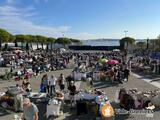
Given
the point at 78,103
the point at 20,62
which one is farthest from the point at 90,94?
the point at 20,62

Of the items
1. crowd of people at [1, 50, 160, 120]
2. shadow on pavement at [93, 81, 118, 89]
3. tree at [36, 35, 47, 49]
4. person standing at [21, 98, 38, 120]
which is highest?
tree at [36, 35, 47, 49]

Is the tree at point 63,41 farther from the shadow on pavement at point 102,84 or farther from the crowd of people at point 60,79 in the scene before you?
the shadow on pavement at point 102,84

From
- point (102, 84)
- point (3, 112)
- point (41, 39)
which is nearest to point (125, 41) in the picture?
point (41, 39)

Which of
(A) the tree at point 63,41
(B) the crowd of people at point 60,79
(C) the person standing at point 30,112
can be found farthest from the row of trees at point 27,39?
(C) the person standing at point 30,112

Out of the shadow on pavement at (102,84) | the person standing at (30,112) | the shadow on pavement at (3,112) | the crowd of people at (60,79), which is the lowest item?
the shadow on pavement at (102,84)

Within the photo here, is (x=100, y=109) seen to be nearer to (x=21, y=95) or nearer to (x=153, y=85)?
(x=21, y=95)

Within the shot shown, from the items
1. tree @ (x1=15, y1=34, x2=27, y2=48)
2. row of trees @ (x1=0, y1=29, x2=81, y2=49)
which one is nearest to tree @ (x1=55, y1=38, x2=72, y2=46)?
row of trees @ (x1=0, y1=29, x2=81, y2=49)

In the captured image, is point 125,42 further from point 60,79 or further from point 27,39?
point 60,79

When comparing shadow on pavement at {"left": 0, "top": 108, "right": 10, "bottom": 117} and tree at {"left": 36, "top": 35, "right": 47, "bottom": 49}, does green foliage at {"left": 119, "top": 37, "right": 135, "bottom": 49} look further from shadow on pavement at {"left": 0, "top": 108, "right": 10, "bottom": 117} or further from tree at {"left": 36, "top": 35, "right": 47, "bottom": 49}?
shadow on pavement at {"left": 0, "top": 108, "right": 10, "bottom": 117}

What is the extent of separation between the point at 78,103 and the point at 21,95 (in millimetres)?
2761

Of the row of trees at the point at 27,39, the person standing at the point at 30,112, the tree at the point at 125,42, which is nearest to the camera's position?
the person standing at the point at 30,112

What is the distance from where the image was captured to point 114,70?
26.7 meters

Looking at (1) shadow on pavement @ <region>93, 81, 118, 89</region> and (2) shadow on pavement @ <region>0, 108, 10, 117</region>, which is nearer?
(2) shadow on pavement @ <region>0, 108, 10, 117</region>

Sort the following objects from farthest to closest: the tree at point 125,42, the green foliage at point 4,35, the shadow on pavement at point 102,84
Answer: the tree at point 125,42 → the green foliage at point 4,35 → the shadow on pavement at point 102,84
